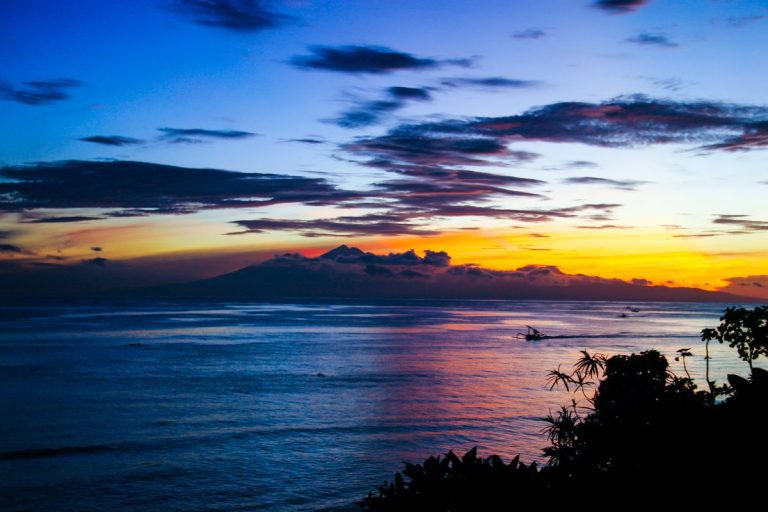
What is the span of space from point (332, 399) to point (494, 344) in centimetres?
5287

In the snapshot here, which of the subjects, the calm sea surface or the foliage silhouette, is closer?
the foliage silhouette

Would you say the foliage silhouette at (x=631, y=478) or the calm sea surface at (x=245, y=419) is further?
the calm sea surface at (x=245, y=419)

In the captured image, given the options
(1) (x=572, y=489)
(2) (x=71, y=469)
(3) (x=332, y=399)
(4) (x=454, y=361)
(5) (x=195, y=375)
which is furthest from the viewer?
(4) (x=454, y=361)

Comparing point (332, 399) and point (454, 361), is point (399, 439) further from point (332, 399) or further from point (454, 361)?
point (454, 361)

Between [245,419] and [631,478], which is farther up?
[631,478]

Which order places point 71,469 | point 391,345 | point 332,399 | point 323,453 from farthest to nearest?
point 391,345 < point 332,399 < point 323,453 < point 71,469

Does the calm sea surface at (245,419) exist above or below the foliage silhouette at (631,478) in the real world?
below

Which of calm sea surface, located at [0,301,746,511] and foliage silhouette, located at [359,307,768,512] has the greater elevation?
foliage silhouette, located at [359,307,768,512]

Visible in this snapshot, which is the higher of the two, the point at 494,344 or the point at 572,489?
the point at 572,489

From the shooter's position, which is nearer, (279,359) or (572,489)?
(572,489)

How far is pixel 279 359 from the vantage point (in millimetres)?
70125

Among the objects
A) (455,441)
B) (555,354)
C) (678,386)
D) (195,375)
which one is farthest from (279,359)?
(678,386)

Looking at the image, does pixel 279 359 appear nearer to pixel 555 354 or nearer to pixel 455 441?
pixel 555 354

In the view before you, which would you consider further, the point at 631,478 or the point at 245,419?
the point at 245,419
